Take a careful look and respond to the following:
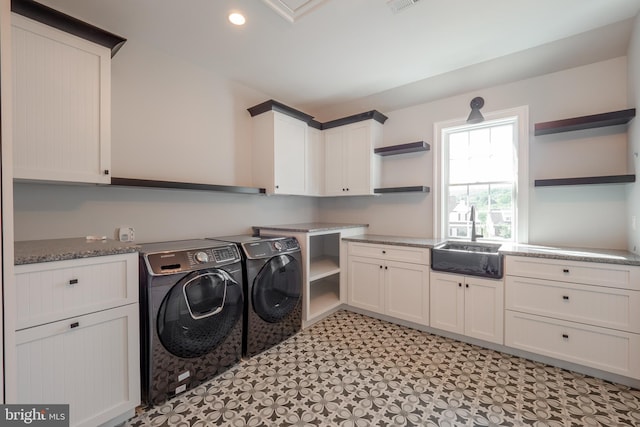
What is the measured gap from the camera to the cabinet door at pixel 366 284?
9.37ft

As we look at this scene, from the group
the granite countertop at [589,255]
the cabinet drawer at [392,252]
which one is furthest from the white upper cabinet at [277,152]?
the granite countertop at [589,255]

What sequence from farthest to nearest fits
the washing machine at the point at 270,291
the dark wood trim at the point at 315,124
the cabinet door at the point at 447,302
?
1. the dark wood trim at the point at 315,124
2. the cabinet door at the point at 447,302
3. the washing machine at the point at 270,291

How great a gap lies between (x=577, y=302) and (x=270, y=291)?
2.33 metres

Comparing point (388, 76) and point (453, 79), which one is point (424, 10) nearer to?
point (388, 76)

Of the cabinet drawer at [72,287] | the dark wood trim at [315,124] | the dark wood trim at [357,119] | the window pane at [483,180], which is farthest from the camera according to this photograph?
the dark wood trim at [315,124]

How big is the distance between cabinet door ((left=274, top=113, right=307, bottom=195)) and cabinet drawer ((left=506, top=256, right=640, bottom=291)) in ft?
7.28

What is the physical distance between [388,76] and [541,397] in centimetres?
293

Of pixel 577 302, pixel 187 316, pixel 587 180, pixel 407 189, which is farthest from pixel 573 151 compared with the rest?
pixel 187 316

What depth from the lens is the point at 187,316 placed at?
66.8 inches

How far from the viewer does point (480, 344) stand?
2.33m

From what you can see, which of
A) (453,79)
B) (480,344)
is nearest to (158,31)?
(453,79)

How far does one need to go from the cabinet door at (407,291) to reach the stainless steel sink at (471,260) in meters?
0.16

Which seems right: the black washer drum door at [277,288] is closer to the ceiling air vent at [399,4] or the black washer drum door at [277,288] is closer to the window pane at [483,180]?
the window pane at [483,180]

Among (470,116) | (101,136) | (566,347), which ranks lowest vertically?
(566,347)
